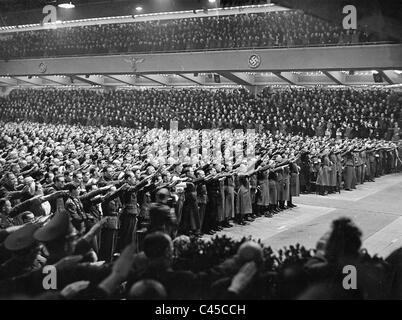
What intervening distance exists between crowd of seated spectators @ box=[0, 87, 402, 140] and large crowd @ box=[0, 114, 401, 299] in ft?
18.8

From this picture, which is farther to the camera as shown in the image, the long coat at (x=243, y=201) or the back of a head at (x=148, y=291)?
the long coat at (x=243, y=201)

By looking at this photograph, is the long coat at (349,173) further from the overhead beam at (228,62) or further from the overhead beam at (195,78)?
the overhead beam at (195,78)

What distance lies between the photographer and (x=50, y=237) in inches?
172

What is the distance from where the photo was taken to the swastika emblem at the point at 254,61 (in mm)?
24587

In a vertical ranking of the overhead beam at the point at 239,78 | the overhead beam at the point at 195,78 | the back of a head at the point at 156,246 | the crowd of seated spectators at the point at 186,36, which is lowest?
the back of a head at the point at 156,246

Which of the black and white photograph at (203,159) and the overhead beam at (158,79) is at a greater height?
the overhead beam at (158,79)

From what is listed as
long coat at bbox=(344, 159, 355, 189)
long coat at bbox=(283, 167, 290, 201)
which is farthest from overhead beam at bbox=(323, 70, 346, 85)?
long coat at bbox=(283, 167, 290, 201)

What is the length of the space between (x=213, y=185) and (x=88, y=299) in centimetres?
653

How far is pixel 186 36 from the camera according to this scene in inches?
1056

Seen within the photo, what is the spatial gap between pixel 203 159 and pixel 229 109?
13989 mm

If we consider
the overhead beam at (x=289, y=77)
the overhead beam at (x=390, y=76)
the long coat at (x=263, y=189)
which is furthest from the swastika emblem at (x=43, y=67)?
the long coat at (x=263, y=189)

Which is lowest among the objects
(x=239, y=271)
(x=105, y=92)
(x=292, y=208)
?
(x=292, y=208)

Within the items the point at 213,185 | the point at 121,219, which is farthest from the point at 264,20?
the point at 121,219
